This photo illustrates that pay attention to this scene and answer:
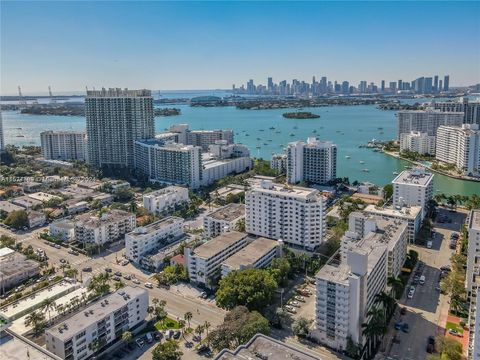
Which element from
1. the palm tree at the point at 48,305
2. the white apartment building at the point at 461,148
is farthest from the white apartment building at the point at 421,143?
the palm tree at the point at 48,305

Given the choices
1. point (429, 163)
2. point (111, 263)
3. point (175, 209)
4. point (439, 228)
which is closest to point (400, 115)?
point (429, 163)

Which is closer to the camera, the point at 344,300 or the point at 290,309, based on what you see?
the point at 344,300

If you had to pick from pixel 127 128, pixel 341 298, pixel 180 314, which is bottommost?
pixel 180 314

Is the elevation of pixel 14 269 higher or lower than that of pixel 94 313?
lower

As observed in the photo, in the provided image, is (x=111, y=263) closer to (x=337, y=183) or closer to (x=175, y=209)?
(x=175, y=209)

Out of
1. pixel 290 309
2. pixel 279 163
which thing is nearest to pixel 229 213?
pixel 290 309

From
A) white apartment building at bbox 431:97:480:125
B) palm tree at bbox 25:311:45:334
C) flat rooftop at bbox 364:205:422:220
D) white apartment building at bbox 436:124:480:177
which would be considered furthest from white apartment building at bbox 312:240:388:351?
white apartment building at bbox 431:97:480:125

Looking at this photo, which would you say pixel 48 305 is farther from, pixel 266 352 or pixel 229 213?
pixel 229 213
